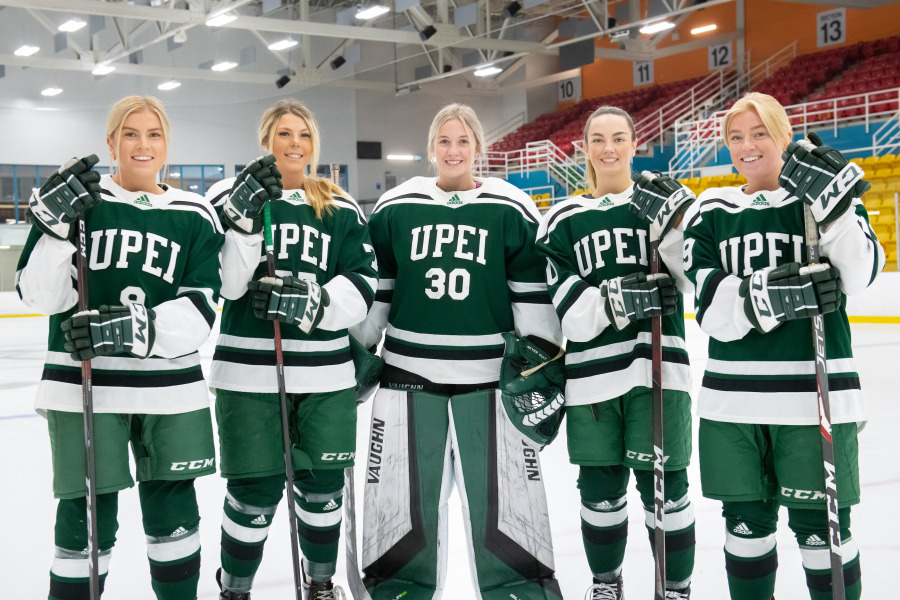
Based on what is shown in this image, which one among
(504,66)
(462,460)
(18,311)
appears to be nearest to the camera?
(462,460)

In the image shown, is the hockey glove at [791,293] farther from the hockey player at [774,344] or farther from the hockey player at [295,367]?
the hockey player at [295,367]

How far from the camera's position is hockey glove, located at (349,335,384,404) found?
2348 mm

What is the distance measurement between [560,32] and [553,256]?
1435 centimetres

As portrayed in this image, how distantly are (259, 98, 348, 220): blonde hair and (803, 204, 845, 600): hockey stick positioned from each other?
3.78ft

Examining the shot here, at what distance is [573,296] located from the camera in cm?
217

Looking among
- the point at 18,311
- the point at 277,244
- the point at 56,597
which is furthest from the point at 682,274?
the point at 18,311

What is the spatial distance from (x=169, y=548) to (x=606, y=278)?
4.00 feet

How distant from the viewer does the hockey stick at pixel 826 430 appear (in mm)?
1818

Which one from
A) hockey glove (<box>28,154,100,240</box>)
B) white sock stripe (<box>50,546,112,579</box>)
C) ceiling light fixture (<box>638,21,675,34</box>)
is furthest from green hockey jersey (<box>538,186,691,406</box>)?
ceiling light fixture (<box>638,21,675,34</box>)

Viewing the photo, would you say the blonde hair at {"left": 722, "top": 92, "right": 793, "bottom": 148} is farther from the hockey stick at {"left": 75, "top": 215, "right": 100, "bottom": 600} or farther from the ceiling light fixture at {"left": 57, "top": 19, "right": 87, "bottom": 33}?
the ceiling light fixture at {"left": 57, "top": 19, "right": 87, "bottom": 33}

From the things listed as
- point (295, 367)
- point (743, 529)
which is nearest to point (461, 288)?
point (295, 367)

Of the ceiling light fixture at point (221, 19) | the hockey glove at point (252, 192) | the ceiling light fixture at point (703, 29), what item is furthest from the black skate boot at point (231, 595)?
the ceiling light fixture at point (703, 29)

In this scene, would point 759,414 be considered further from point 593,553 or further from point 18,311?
point 18,311

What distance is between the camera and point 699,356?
671 cm
